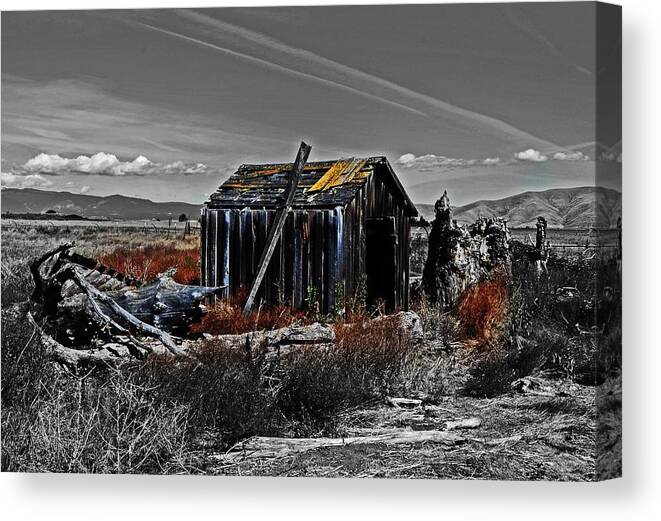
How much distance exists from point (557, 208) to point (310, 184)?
185cm

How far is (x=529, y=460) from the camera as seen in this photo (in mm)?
9094

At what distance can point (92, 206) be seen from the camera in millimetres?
9711

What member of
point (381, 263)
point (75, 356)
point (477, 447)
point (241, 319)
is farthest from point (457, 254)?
point (75, 356)

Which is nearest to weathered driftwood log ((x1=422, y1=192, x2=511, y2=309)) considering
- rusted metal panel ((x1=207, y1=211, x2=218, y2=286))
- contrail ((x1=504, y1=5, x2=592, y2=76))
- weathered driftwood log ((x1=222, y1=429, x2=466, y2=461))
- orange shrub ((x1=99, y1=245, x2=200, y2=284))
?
weathered driftwood log ((x1=222, y1=429, x2=466, y2=461))

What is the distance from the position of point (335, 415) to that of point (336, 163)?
187 centimetres

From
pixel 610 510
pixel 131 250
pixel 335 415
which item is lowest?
pixel 610 510

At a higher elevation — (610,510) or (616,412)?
(616,412)

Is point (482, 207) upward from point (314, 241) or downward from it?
upward

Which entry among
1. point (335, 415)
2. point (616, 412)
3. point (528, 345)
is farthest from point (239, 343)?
point (616, 412)

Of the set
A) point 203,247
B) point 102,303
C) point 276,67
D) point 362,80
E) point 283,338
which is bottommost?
point 283,338

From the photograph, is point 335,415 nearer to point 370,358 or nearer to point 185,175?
point 370,358

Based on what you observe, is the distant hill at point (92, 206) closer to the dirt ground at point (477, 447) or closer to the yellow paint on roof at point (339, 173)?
the yellow paint on roof at point (339, 173)

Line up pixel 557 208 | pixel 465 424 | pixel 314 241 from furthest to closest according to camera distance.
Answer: pixel 314 241
pixel 465 424
pixel 557 208

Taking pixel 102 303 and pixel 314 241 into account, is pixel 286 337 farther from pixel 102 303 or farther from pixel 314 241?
pixel 102 303
